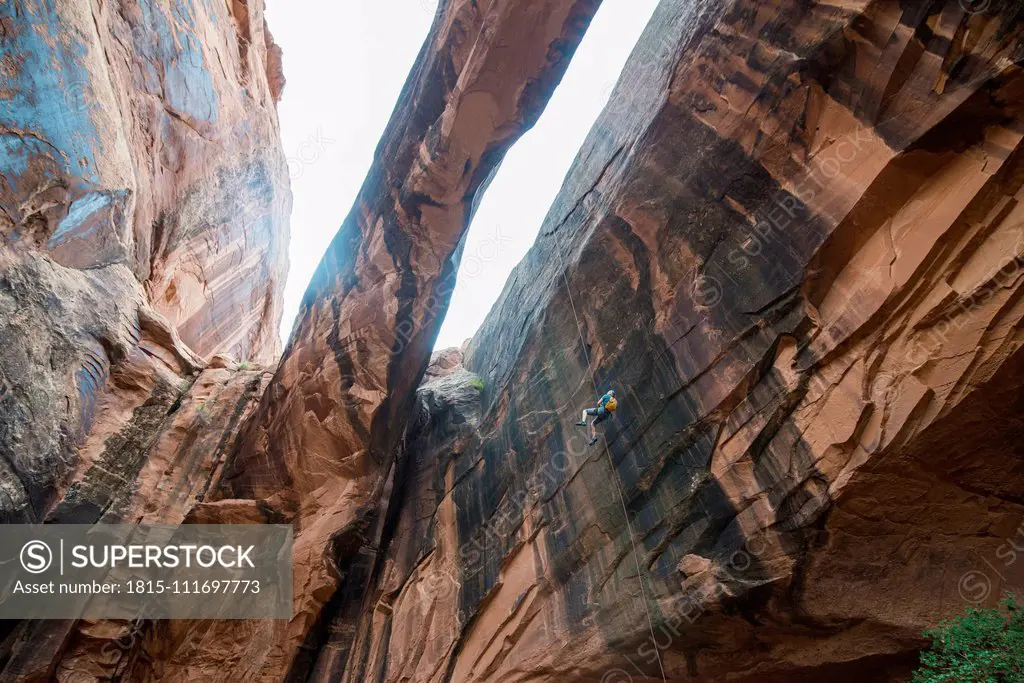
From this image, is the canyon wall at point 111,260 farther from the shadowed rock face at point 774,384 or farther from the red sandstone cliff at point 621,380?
the shadowed rock face at point 774,384

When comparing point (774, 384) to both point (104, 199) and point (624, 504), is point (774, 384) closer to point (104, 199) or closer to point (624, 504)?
point (624, 504)

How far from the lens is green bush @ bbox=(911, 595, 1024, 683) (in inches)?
192

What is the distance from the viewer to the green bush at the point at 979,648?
192 inches

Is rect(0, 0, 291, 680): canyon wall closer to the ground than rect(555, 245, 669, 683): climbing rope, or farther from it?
farther from it

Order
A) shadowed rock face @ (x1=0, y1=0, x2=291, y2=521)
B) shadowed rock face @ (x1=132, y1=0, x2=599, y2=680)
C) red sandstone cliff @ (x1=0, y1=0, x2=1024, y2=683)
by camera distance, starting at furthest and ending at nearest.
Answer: shadowed rock face @ (x1=132, y1=0, x2=599, y2=680) < shadowed rock face @ (x1=0, y1=0, x2=291, y2=521) < red sandstone cliff @ (x1=0, y1=0, x2=1024, y2=683)

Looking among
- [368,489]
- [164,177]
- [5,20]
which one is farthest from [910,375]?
[164,177]

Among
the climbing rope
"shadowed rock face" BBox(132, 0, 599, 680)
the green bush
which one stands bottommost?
the green bush

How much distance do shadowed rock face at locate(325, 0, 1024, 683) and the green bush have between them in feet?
1.29

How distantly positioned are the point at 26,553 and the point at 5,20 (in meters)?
8.56

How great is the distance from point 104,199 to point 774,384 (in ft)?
39.1

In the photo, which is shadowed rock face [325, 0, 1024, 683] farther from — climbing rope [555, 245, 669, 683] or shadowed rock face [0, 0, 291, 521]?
shadowed rock face [0, 0, 291, 521]

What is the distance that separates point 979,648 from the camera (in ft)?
16.9

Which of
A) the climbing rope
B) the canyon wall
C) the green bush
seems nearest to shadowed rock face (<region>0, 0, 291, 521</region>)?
the canyon wall

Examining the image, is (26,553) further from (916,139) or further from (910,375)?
(916,139)
